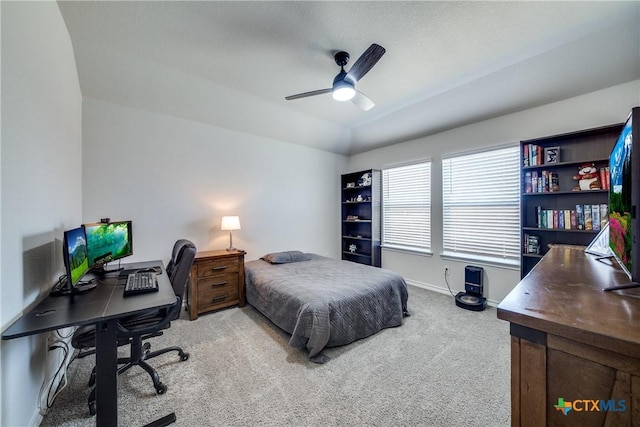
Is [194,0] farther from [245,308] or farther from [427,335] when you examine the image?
[427,335]

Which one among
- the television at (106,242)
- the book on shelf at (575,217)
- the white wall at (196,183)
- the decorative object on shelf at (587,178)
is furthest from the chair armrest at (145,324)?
the decorative object on shelf at (587,178)

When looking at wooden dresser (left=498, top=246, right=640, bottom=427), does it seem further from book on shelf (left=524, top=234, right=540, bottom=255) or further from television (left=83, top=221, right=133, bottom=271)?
television (left=83, top=221, right=133, bottom=271)

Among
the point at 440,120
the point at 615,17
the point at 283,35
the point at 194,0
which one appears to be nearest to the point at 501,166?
the point at 440,120

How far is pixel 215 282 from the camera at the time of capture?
3.04 metres

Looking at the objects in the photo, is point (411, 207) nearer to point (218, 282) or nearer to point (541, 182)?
point (541, 182)

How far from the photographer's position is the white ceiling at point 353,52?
189cm

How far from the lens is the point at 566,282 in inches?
40.3

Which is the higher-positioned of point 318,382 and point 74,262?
point 74,262

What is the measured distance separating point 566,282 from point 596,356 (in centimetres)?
56

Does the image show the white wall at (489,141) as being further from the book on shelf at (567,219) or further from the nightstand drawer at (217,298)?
the nightstand drawer at (217,298)

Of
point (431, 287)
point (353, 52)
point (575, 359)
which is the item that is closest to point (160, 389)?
point (575, 359)

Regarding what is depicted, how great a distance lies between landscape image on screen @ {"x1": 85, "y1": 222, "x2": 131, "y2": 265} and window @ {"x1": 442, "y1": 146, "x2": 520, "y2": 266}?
4142mm

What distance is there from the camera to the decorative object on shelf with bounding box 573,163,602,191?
2.43 m

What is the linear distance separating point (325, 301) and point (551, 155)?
2951mm
